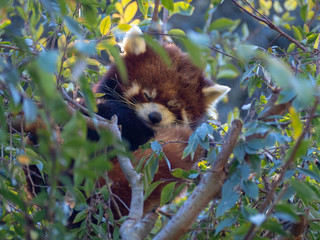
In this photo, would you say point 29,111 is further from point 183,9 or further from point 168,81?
point 168,81

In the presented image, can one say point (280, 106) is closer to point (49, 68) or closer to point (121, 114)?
point (49, 68)

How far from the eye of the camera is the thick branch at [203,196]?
3.52 ft

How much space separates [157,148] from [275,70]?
0.89 metres

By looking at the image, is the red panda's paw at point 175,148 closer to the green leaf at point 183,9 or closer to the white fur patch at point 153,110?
the white fur patch at point 153,110

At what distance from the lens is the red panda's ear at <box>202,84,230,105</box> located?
9.47 ft

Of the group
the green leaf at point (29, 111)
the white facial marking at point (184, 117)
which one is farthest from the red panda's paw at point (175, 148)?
the green leaf at point (29, 111)

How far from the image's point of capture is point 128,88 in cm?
268

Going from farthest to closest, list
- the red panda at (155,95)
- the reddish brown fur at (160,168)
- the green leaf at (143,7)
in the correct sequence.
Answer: the red panda at (155,95) < the reddish brown fur at (160,168) < the green leaf at (143,7)

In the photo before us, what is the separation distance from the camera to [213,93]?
2900 millimetres

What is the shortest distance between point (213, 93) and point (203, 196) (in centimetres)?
186

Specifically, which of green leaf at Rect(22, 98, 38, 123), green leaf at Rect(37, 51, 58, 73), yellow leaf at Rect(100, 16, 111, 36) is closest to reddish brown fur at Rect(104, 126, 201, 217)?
yellow leaf at Rect(100, 16, 111, 36)

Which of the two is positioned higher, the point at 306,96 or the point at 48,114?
the point at 306,96

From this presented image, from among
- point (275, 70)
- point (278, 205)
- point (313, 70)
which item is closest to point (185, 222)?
point (278, 205)

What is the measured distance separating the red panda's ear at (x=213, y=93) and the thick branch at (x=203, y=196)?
178cm
